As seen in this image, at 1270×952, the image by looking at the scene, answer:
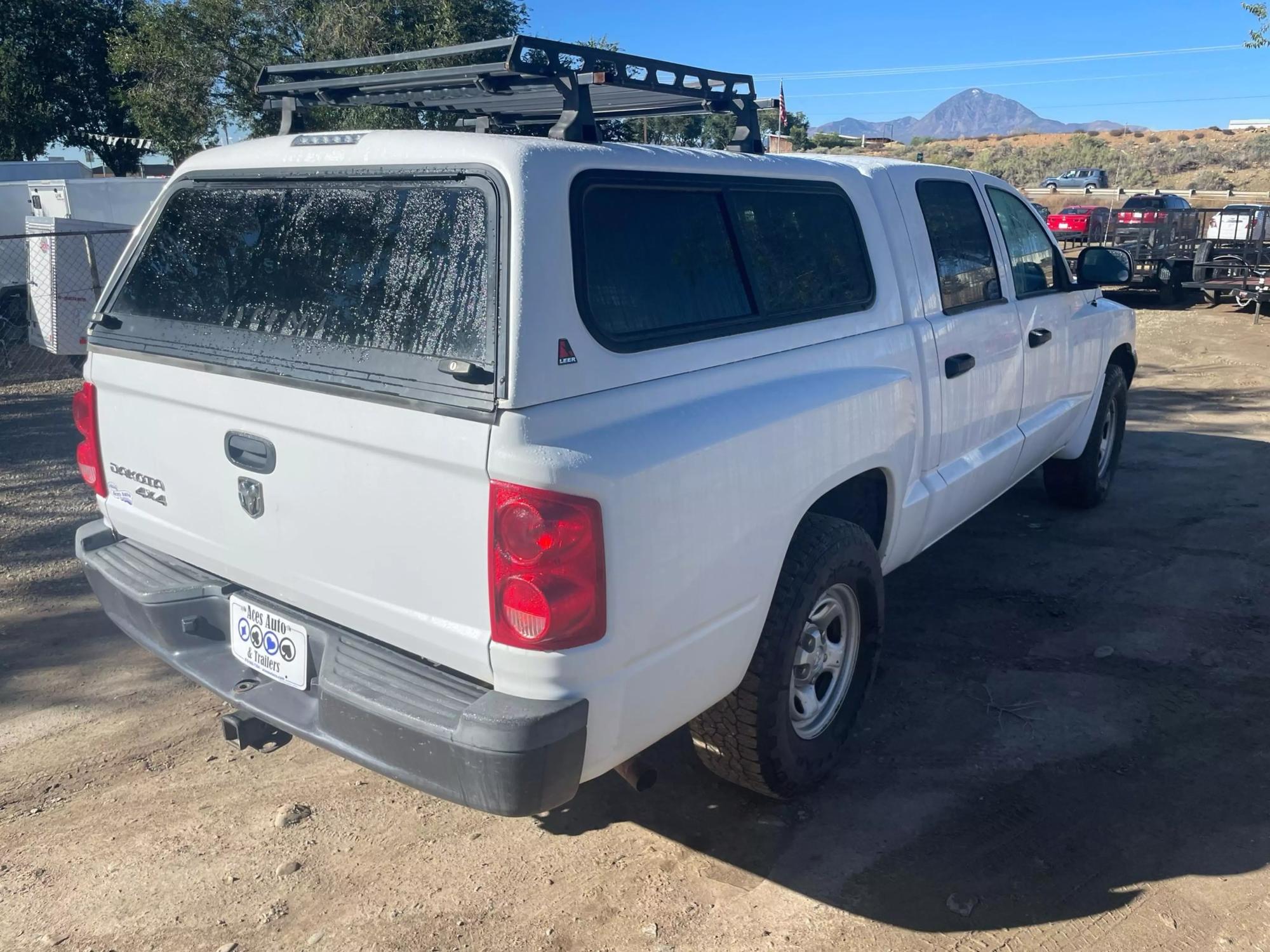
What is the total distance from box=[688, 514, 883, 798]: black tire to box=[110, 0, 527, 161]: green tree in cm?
1390

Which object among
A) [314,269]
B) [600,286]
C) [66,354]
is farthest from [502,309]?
[66,354]

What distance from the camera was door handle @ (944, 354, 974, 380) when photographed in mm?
4105

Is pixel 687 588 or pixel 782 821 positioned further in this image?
pixel 782 821

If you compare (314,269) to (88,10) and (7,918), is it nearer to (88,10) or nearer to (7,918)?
(7,918)

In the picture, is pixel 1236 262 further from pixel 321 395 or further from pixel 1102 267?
pixel 321 395

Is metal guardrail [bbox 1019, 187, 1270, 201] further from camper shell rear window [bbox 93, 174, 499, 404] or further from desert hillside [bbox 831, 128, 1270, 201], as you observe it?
camper shell rear window [bbox 93, 174, 499, 404]

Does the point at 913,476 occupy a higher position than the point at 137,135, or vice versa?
the point at 137,135

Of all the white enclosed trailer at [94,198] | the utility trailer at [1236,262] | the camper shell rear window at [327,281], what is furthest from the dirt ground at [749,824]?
the utility trailer at [1236,262]

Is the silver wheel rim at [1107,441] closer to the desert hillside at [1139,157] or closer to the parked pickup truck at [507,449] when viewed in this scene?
the parked pickup truck at [507,449]

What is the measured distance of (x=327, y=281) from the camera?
284cm

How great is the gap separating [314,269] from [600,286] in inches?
32.4

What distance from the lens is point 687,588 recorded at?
2680mm

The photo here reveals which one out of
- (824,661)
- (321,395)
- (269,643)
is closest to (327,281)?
(321,395)

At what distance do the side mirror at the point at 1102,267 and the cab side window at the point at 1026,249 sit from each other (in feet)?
0.66
